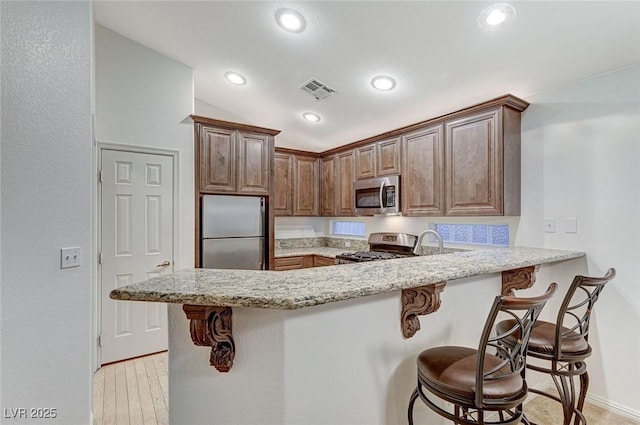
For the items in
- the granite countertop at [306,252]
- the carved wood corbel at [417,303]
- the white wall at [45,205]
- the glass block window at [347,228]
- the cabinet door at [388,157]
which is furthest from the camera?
the glass block window at [347,228]

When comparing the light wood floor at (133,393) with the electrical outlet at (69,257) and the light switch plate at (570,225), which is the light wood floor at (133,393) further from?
the light switch plate at (570,225)

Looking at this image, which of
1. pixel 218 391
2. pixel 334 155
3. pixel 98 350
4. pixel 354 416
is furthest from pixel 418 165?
pixel 98 350

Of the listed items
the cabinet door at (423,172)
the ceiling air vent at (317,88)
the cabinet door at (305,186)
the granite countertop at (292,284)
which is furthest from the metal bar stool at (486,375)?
the cabinet door at (305,186)

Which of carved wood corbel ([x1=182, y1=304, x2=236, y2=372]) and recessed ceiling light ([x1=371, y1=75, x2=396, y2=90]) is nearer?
carved wood corbel ([x1=182, y1=304, x2=236, y2=372])

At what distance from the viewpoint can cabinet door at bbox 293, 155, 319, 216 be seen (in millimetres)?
4534

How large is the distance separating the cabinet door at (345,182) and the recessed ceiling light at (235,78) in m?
1.55

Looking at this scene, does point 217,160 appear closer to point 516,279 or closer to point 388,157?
point 388,157

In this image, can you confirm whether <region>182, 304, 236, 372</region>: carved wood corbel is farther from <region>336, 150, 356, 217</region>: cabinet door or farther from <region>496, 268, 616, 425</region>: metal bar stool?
<region>336, 150, 356, 217</region>: cabinet door

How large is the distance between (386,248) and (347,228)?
1.08 m

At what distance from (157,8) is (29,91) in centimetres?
148

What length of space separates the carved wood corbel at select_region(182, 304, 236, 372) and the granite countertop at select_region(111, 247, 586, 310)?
0.30 feet

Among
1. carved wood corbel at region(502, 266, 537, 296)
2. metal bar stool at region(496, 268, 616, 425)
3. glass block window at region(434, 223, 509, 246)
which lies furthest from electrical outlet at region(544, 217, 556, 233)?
metal bar stool at region(496, 268, 616, 425)

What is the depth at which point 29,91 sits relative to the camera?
168 cm

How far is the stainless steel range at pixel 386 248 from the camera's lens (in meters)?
3.59
